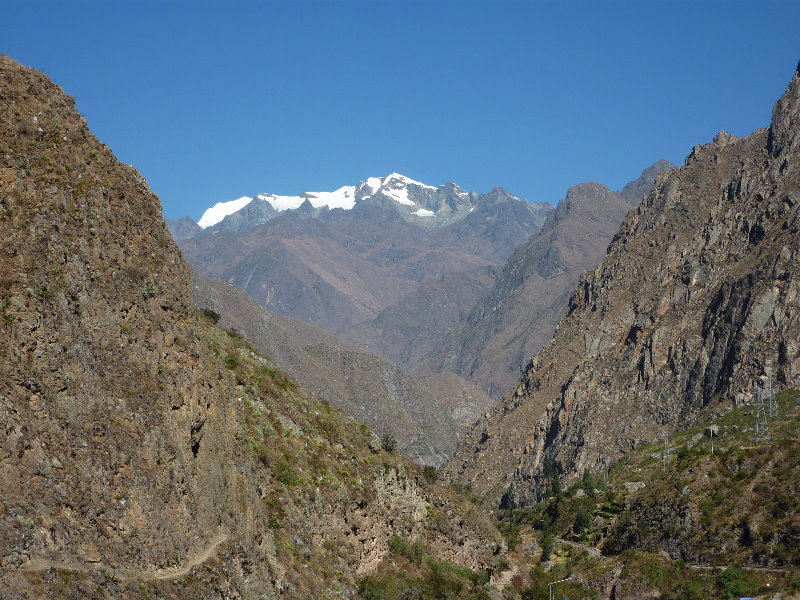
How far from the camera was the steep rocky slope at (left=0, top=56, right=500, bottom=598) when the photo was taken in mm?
25406

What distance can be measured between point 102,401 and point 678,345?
153134 millimetres

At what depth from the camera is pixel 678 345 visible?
553ft

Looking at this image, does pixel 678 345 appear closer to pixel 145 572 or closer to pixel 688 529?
pixel 688 529

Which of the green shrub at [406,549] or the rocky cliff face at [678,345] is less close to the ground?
the rocky cliff face at [678,345]

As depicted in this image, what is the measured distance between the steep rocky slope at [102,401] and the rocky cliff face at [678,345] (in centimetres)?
12592

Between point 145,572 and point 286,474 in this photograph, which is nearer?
point 145,572

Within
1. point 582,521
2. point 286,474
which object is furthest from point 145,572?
point 582,521

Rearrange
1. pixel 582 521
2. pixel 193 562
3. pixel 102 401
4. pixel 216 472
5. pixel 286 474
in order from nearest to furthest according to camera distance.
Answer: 1. pixel 102 401
2. pixel 193 562
3. pixel 216 472
4. pixel 286 474
5. pixel 582 521

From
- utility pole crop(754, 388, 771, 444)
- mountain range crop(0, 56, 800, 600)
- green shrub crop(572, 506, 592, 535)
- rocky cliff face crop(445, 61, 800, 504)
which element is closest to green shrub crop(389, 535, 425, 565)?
mountain range crop(0, 56, 800, 600)

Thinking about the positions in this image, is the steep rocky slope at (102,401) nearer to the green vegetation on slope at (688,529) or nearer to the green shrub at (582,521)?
the green vegetation on slope at (688,529)

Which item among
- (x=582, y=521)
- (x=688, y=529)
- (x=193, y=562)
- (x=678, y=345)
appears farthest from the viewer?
(x=678, y=345)

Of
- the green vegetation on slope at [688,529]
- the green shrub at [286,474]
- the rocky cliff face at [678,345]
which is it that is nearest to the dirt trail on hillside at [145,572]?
the green shrub at [286,474]

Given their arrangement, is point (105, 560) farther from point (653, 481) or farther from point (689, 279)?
point (689, 279)

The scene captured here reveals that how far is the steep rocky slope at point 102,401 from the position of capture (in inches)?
1000
